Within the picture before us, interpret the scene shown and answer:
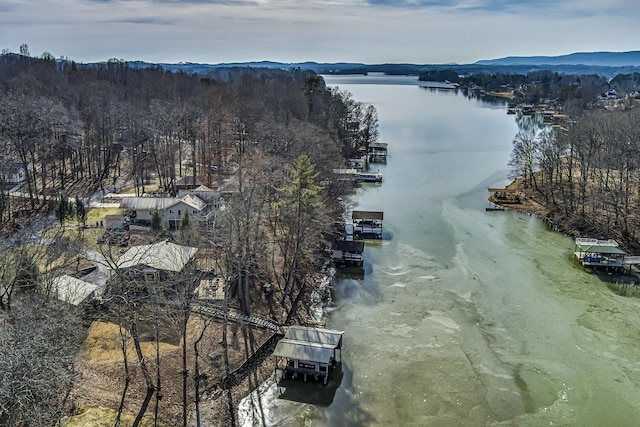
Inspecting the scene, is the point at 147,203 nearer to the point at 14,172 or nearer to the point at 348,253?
the point at 14,172

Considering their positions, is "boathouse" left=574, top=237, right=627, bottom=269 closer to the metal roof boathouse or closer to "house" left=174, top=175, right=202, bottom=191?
the metal roof boathouse

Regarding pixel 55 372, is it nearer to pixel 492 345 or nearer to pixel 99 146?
pixel 492 345

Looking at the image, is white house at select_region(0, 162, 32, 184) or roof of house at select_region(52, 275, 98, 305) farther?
white house at select_region(0, 162, 32, 184)

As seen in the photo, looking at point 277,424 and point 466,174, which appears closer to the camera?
point 277,424

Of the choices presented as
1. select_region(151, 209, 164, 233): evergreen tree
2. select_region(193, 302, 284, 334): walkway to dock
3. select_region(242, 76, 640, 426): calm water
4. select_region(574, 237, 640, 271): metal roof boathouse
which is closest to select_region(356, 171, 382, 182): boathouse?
select_region(242, 76, 640, 426): calm water

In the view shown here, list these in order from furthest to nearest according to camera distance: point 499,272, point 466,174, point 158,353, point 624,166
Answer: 1. point 466,174
2. point 624,166
3. point 499,272
4. point 158,353

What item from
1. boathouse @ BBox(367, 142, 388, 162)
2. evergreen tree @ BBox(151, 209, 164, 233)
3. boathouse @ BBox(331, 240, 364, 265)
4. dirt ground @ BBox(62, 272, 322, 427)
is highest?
boathouse @ BBox(367, 142, 388, 162)

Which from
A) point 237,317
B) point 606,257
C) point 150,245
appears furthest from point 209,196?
point 606,257

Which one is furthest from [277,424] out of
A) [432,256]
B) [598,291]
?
[598,291]
